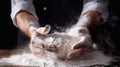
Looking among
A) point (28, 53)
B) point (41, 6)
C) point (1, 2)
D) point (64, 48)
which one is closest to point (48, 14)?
point (41, 6)

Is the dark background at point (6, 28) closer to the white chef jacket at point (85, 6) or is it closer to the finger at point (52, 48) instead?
the white chef jacket at point (85, 6)

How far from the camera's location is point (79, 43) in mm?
1009

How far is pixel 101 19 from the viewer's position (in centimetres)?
130

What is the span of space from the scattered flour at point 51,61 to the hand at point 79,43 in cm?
2

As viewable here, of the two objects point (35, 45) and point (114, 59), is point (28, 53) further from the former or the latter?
point (114, 59)

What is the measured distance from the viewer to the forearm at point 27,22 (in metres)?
1.17

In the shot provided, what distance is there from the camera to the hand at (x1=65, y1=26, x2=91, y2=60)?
39.7 inches

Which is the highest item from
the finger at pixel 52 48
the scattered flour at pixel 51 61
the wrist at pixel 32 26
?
the wrist at pixel 32 26

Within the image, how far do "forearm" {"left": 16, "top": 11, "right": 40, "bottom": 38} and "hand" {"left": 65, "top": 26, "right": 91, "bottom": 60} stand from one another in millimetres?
170

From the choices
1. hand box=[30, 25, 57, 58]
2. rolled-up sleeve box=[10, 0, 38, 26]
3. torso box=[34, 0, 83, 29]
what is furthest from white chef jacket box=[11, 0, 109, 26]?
hand box=[30, 25, 57, 58]

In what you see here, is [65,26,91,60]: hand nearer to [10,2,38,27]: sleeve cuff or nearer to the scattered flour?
the scattered flour

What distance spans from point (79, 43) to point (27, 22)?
0.29m

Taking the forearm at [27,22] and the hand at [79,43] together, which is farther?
the forearm at [27,22]

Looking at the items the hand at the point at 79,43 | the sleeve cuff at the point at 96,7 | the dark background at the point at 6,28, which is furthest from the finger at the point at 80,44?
the dark background at the point at 6,28
